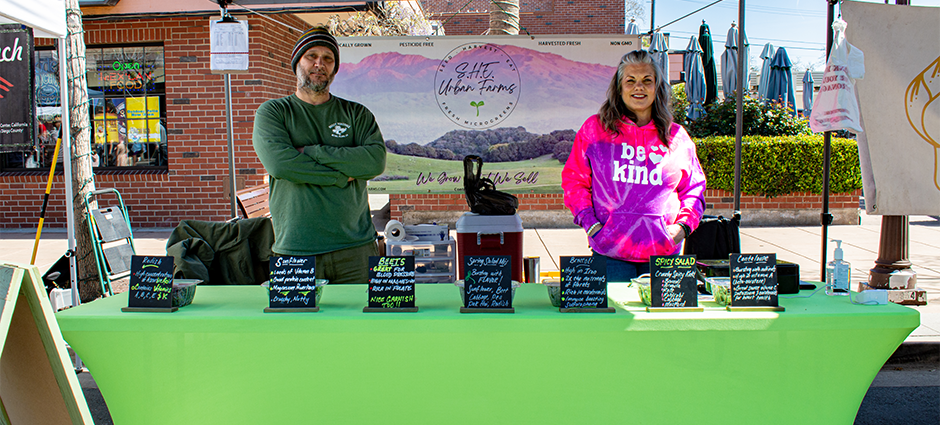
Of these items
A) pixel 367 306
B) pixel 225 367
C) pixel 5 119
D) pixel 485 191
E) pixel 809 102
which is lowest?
pixel 225 367

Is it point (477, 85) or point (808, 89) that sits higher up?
point (808, 89)

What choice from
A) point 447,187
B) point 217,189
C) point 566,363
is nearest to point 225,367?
point 566,363

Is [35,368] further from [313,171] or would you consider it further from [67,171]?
[67,171]

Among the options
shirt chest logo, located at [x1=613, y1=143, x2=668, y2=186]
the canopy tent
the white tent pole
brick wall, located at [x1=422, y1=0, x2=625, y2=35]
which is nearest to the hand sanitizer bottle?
shirt chest logo, located at [x1=613, y1=143, x2=668, y2=186]

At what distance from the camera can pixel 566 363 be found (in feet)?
5.92

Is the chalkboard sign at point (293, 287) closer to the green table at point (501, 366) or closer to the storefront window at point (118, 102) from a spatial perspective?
the green table at point (501, 366)

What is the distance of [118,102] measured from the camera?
800 cm

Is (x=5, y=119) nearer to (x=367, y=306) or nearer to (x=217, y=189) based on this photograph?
(x=367, y=306)

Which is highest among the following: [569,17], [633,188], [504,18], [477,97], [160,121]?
[569,17]

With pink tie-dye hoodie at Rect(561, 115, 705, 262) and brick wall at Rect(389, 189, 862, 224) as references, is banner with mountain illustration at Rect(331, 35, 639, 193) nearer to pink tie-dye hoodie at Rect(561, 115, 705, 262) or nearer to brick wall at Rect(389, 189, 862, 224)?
pink tie-dye hoodie at Rect(561, 115, 705, 262)

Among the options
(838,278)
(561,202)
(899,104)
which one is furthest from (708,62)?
(838,278)

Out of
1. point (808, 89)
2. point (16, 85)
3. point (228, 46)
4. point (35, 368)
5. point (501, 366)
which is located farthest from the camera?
point (808, 89)

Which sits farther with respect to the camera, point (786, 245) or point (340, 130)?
point (786, 245)

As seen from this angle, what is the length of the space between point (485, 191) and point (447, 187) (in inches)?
39.6
